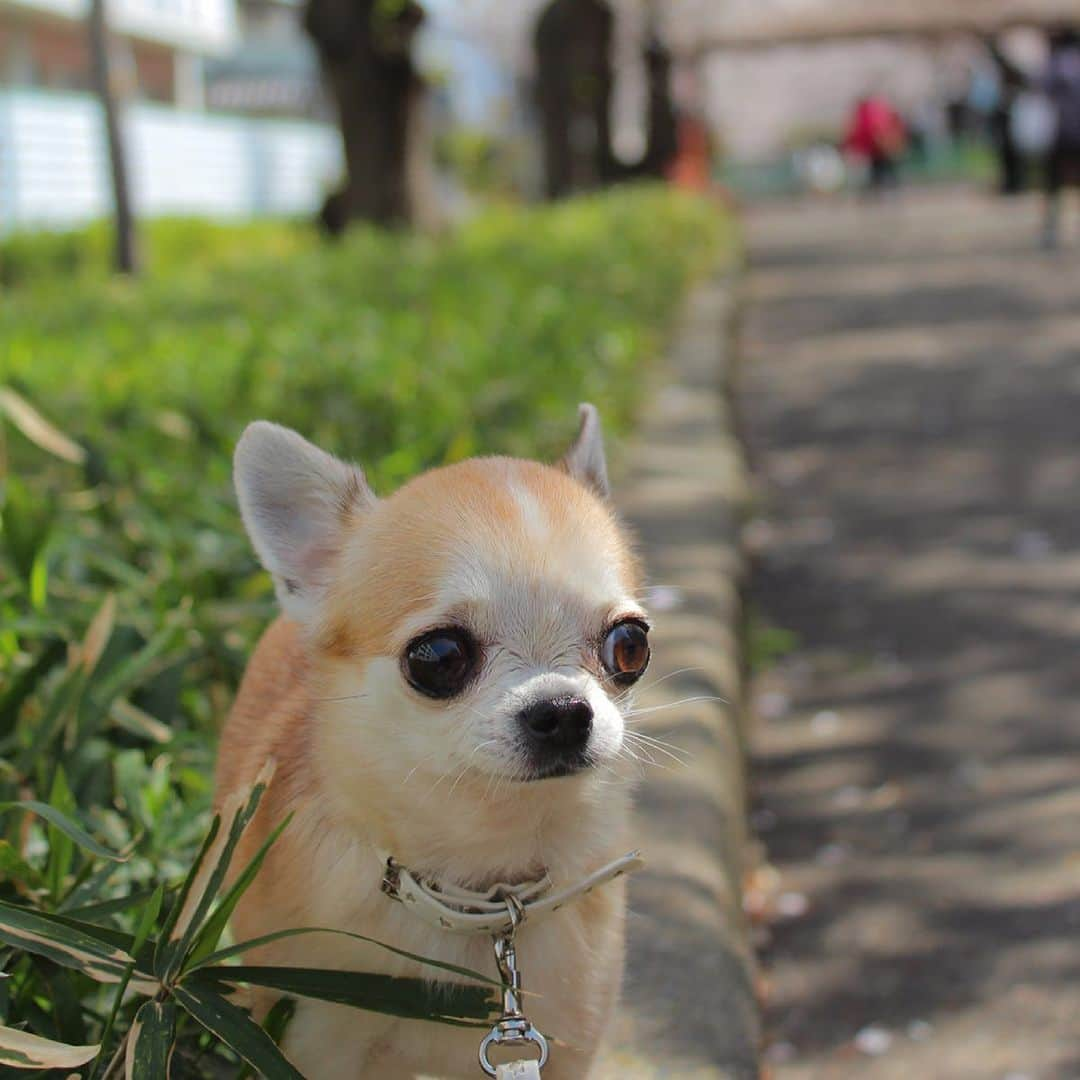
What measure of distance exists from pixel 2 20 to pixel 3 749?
95.4 feet

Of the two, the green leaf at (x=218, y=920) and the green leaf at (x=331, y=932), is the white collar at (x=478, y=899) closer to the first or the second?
the green leaf at (x=331, y=932)

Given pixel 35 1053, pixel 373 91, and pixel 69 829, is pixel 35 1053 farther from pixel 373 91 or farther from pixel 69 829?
pixel 373 91

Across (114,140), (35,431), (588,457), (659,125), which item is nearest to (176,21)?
(659,125)

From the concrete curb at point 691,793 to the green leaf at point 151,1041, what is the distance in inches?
34.5

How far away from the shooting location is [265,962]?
83.4 inches

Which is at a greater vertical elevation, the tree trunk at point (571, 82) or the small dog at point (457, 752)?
the tree trunk at point (571, 82)

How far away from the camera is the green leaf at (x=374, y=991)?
1.93 m

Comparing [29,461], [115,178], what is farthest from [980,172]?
[29,461]

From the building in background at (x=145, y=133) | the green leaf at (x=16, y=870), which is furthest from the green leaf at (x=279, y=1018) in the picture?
the building in background at (x=145, y=133)

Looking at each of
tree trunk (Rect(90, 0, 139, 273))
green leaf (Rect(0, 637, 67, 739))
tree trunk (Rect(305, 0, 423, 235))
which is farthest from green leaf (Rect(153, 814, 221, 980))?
tree trunk (Rect(305, 0, 423, 235))

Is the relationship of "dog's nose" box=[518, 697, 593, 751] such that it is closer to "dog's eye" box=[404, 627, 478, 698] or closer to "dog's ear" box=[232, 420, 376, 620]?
"dog's eye" box=[404, 627, 478, 698]

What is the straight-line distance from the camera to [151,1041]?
6.15 feet

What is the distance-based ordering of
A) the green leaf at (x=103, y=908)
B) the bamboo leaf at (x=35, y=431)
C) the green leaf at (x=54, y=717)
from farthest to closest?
the bamboo leaf at (x=35, y=431), the green leaf at (x=54, y=717), the green leaf at (x=103, y=908)

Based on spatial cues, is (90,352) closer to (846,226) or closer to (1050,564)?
(1050,564)
